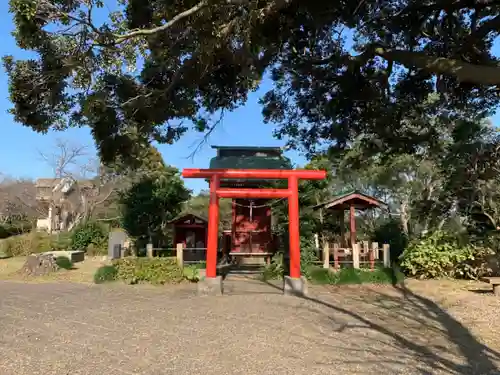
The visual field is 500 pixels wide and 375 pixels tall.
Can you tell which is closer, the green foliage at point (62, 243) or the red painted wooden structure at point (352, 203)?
the red painted wooden structure at point (352, 203)

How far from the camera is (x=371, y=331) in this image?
6531 millimetres

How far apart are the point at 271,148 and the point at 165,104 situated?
9283mm

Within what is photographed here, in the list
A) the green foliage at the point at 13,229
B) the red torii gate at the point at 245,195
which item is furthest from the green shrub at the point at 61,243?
the red torii gate at the point at 245,195

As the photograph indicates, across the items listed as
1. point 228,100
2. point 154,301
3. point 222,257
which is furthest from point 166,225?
point 228,100

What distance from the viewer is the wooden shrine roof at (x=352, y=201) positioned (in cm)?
1358

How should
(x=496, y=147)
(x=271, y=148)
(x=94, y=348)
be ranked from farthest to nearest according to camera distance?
(x=271, y=148), (x=496, y=147), (x=94, y=348)

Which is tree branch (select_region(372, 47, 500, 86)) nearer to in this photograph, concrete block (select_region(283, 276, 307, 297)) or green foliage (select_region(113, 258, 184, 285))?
concrete block (select_region(283, 276, 307, 297))

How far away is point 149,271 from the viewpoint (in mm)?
12008

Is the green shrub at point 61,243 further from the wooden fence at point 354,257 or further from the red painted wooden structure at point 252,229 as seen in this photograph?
the wooden fence at point 354,257

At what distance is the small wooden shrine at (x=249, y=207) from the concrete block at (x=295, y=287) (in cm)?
502

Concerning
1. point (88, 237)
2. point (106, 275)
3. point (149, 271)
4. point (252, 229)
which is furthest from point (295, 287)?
point (88, 237)

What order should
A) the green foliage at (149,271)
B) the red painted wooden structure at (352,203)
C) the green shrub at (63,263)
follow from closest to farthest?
the green foliage at (149,271), the red painted wooden structure at (352,203), the green shrub at (63,263)

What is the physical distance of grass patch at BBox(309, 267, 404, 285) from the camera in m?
12.0

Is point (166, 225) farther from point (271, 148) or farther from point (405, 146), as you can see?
point (405, 146)
